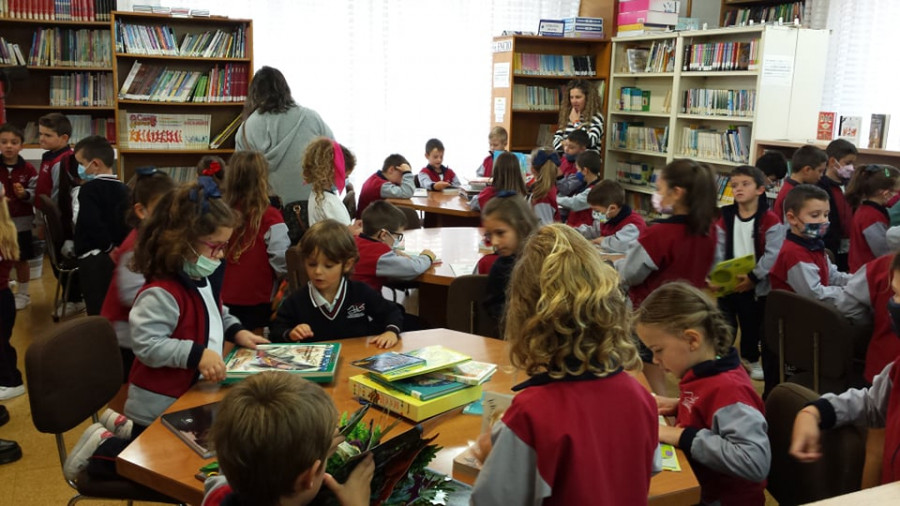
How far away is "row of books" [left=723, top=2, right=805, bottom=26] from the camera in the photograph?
24.7ft

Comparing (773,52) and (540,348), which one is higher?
(773,52)

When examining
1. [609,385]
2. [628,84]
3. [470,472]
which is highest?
[628,84]

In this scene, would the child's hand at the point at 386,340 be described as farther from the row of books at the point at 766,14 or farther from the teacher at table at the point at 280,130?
the row of books at the point at 766,14

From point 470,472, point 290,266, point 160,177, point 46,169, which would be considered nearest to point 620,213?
point 290,266

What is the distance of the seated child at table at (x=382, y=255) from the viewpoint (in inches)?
146

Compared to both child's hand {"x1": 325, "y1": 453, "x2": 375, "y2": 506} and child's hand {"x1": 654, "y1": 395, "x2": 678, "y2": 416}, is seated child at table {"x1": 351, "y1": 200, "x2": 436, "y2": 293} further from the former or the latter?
child's hand {"x1": 325, "y1": 453, "x2": 375, "y2": 506}

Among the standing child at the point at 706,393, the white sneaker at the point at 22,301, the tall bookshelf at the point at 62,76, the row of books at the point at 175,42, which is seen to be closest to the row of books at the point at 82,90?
the tall bookshelf at the point at 62,76

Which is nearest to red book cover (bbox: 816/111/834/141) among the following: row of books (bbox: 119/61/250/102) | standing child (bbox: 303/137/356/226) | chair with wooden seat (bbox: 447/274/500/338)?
standing child (bbox: 303/137/356/226)

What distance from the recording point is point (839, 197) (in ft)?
16.4

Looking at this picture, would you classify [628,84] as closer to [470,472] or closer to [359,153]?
[359,153]

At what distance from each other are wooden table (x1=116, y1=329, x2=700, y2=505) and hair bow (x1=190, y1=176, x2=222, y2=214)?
548 mm

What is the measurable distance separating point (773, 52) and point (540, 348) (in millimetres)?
5850

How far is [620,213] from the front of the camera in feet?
15.0

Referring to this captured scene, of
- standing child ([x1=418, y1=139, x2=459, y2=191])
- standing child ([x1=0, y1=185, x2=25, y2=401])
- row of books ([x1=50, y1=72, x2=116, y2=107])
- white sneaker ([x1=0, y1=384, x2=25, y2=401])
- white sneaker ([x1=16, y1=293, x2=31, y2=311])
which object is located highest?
row of books ([x1=50, y1=72, x2=116, y2=107])
